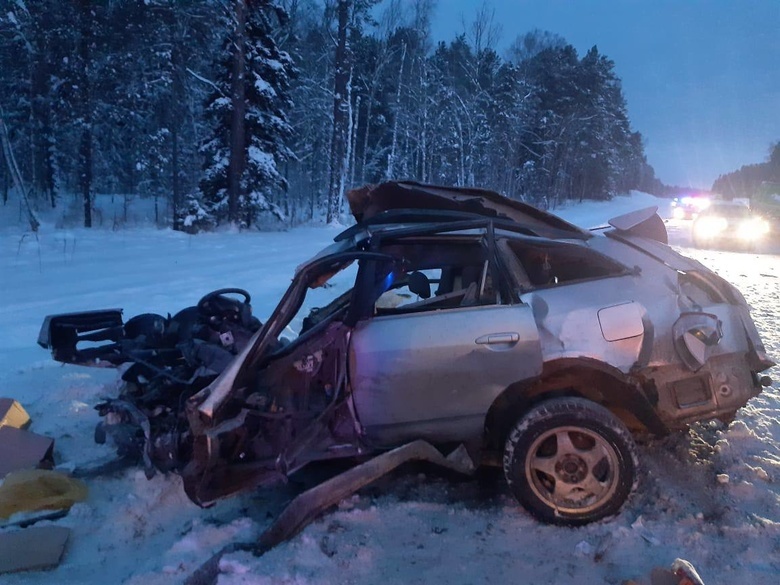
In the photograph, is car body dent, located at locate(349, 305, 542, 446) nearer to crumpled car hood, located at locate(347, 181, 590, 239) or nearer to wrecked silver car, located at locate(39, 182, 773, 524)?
wrecked silver car, located at locate(39, 182, 773, 524)

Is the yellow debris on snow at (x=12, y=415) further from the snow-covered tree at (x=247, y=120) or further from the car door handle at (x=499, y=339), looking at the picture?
the snow-covered tree at (x=247, y=120)

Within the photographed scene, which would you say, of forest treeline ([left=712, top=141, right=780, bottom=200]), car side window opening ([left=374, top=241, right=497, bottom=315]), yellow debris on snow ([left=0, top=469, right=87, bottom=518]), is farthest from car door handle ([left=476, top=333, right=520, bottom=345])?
forest treeline ([left=712, top=141, right=780, bottom=200])

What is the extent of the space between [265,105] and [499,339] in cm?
2241

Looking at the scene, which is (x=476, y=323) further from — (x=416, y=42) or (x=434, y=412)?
(x=416, y=42)

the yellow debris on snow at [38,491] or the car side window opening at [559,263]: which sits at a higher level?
the car side window opening at [559,263]

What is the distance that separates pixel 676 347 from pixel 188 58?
28.6 metres

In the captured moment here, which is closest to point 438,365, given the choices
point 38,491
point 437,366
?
point 437,366

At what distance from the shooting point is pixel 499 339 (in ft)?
10.8

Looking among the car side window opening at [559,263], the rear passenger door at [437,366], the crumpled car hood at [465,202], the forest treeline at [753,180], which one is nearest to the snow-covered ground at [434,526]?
the rear passenger door at [437,366]

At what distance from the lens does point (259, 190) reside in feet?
78.9

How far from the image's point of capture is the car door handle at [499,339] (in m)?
3.30

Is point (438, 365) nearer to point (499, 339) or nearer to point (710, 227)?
point (499, 339)

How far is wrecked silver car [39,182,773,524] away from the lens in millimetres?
3285

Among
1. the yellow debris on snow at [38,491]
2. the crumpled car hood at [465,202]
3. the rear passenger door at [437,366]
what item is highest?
the crumpled car hood at [465,202]
